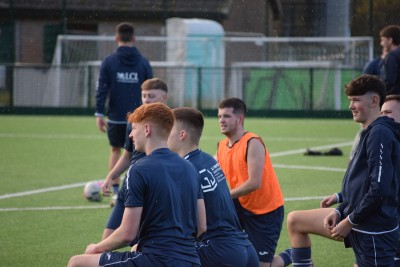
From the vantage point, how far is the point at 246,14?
3441cm

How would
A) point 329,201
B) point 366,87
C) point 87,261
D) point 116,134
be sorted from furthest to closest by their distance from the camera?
point 116,134 < point 329,201 < point 366,87 < point 87,261

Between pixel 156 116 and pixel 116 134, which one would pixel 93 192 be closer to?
pixel 116 134

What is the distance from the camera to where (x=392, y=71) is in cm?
1239

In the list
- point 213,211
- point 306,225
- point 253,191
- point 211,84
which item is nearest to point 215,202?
point 213,211

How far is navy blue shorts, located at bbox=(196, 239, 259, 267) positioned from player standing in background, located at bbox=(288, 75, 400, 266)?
2.17 ft

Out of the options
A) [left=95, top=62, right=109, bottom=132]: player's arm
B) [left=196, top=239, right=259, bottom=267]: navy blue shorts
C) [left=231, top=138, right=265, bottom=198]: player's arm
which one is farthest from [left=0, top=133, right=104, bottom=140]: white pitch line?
[left=196, top=239, right=259, bottom=267]: navy blue shorts

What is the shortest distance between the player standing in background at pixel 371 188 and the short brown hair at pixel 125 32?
6583 millimetres

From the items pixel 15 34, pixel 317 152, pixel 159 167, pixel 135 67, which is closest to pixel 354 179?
pixel 159 167

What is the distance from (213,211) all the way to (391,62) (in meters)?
6.76

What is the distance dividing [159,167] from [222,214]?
107cm

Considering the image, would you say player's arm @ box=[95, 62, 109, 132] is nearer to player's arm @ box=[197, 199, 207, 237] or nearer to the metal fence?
player's arm @ box=[197, 199, 207, 237]

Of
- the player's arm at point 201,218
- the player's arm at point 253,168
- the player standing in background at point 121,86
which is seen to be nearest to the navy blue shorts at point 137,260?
the player's arm at point 201,218

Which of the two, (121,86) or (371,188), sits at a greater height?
(121,86)

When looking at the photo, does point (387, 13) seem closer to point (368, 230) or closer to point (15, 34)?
point (15, 34)
